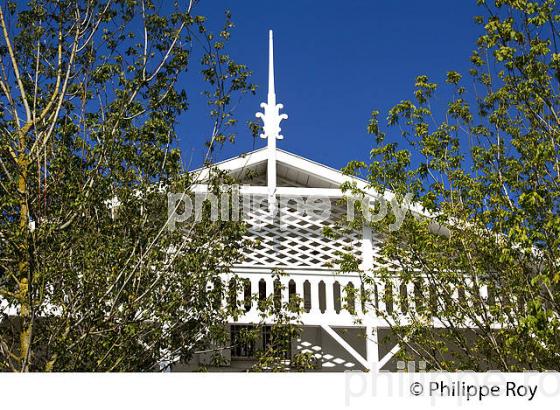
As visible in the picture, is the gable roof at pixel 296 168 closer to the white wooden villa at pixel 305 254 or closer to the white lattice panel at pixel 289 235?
the white wooden villa at pixel 305 254

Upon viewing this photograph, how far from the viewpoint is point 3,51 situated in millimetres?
9180

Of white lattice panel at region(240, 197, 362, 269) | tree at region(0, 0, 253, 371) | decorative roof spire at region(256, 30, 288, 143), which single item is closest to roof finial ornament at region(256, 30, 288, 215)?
decorative roof spire at region(256, 30, 288, 143)

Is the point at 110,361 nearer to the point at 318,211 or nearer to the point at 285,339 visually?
the point at 285,339

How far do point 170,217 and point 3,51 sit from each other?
9.08 ft

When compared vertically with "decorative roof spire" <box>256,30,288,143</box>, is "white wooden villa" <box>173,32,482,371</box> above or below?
below

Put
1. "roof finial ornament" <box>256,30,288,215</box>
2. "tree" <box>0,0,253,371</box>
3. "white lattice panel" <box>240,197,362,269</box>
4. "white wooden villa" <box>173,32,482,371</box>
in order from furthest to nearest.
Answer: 1. "white lattice panel" <box>240,197,362,269</box>
2. "roof finial ornament" <box>256,30,288,215</box>
3. "white wooden villa" <box>173,32,482,371</box>
4. "tree" <box>0,0,253,371</box>

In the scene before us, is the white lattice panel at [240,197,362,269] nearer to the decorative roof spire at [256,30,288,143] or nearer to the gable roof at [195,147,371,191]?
the gable roof at [195,147,371,191]

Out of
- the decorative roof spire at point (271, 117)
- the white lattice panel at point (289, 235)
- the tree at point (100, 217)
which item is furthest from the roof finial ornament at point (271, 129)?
the tree at point (100, 217)

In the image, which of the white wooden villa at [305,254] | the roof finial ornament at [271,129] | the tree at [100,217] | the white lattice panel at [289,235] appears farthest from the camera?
the white lattice panel at [289,235]

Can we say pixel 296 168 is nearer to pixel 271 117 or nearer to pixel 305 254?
pixel 271 117

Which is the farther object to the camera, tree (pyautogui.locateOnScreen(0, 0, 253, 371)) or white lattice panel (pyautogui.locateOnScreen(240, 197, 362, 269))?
white lattice panel (pyautogui.locateOnScreen(240, 197, 362, 269))

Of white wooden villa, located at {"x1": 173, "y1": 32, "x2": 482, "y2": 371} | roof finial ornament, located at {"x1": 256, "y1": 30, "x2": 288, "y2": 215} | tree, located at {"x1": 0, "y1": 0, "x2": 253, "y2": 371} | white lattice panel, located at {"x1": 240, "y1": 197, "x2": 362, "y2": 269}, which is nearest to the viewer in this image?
tree, located at {"x1": 0, "y1": 0, "x2": 253, "y2": 371}

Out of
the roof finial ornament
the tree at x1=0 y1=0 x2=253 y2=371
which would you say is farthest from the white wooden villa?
the tree at x1=0 y1=0 x2=253 y2=371

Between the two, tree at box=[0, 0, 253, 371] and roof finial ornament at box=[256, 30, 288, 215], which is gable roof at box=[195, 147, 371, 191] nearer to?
roof finial ornament at box=[256, 30, 288, 215]
